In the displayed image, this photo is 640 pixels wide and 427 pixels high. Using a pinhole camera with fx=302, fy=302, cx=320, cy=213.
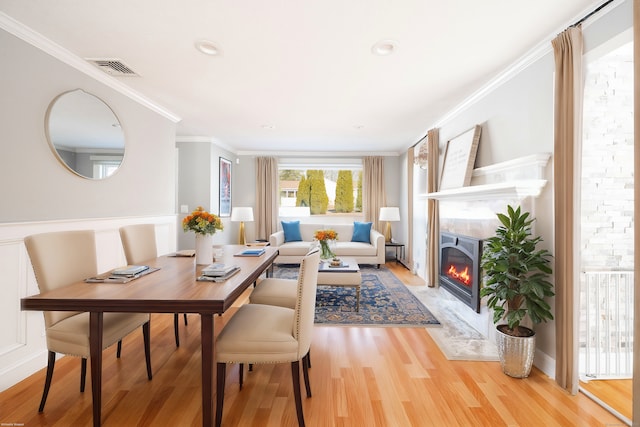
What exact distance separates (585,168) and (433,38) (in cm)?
134

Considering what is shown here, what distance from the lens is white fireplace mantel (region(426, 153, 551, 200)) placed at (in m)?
2.14

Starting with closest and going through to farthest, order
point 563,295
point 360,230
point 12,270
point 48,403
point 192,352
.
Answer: point 48,403, point 563,295, point 12,270, point 192,352, point 360,230

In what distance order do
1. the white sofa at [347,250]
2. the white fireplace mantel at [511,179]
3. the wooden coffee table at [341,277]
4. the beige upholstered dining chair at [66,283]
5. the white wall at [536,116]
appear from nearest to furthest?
the beige upholstered dining chair at [66,283]
the white wall at [536,116]
the white fireplace mantel at [511,179]
the wooden coffee table at [341,277]
the white sofa at [347,250]

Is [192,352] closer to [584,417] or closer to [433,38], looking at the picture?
[584,417]

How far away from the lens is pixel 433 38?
6.95 feet

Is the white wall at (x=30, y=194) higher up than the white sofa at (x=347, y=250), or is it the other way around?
the white wall at (x=30, y=194)

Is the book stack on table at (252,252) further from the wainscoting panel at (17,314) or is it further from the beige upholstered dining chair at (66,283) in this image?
→ the wainscoting panel at (17,314)

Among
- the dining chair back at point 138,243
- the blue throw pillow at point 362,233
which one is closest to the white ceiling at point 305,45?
the dining chair back at point 138,243

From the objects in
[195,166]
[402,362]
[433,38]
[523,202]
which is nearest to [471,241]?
[523,202]

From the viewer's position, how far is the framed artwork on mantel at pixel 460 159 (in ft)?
10.2

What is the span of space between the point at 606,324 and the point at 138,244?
351 centimetres

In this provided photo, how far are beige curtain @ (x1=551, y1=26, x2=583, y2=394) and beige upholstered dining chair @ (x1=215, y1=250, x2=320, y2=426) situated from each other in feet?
5.25

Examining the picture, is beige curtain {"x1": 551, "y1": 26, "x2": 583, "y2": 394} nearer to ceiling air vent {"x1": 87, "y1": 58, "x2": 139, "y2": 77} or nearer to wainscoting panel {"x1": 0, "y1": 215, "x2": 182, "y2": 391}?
ceiling air vent {"x1": 87, "y1": 58, "x2": 139, "y2": 77}

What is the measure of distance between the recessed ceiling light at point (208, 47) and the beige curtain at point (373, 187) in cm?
466
